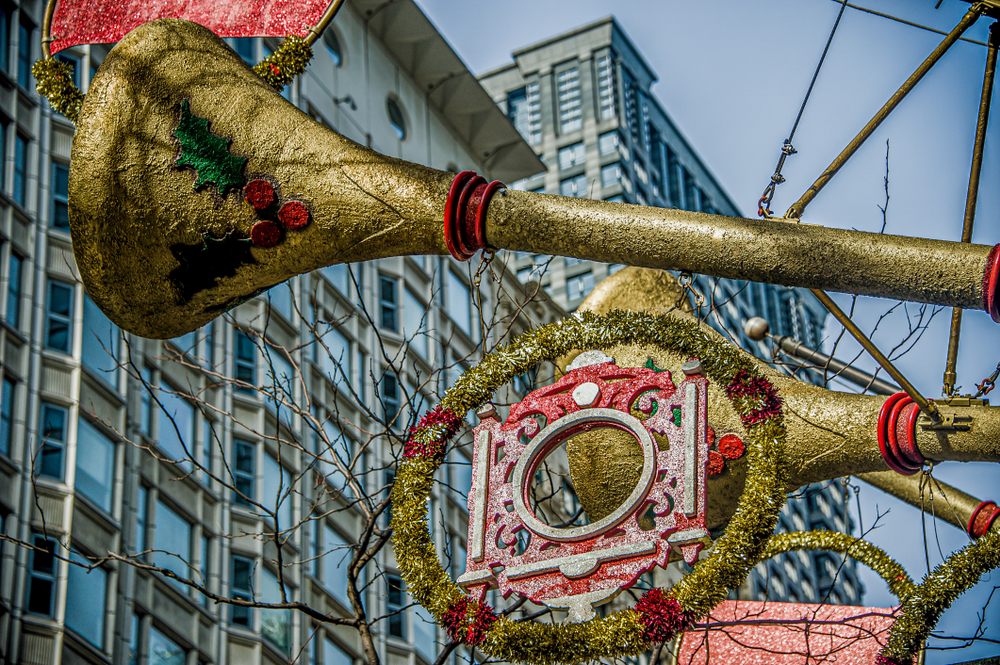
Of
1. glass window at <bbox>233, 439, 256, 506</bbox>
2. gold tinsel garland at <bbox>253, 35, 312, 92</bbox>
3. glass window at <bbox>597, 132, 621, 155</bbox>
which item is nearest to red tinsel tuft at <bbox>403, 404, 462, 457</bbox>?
gold tinsel garland at <bbox>253, 35, 312, 92</bbox>

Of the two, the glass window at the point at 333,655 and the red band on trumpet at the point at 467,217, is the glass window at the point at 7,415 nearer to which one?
the glass window at the point at 333,655

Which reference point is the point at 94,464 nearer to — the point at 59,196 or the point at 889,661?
the point at 59,196

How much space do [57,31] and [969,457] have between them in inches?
202

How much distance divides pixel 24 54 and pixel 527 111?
135 feet

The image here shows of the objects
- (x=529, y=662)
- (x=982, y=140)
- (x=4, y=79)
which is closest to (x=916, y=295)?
(x=982, y=140)

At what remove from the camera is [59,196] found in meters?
21.0

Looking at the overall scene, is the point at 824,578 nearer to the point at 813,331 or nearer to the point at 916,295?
the point at 813,331

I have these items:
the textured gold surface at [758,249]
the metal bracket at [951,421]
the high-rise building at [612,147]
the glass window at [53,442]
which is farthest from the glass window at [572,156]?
the textured gold surface at [758,249]

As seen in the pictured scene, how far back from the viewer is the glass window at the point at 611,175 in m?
55.2

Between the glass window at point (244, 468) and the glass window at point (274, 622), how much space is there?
140cm

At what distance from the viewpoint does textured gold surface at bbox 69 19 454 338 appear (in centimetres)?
532

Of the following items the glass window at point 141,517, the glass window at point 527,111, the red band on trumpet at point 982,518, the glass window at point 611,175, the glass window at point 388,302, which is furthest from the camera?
the glass window at point 527,111

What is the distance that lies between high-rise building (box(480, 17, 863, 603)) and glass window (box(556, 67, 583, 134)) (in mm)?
46

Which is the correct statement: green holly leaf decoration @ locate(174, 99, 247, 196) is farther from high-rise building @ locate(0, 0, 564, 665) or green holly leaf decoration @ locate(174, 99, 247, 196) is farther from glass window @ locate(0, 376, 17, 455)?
glass window @ locate(0, 376, 17, 455)
